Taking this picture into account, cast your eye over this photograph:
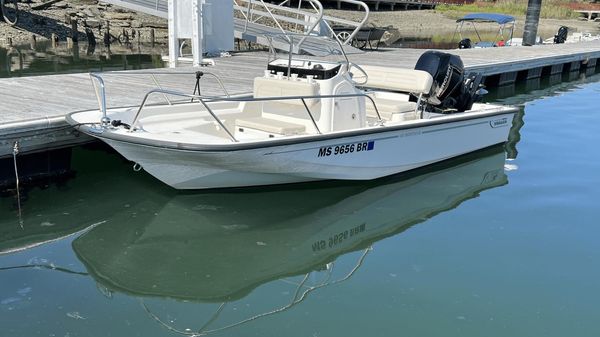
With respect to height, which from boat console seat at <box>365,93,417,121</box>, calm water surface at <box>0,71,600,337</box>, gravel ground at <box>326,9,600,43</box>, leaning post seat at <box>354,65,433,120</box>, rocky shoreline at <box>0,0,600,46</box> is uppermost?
gravel ground at <box>326,9,600,43</box>

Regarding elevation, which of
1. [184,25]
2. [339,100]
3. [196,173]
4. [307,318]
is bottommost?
[307,318]

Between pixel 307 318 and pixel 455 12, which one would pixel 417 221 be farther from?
pixel 455 12

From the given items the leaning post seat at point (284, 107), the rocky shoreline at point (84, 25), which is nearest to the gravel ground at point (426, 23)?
the rocky shoreline at point (84, 25)

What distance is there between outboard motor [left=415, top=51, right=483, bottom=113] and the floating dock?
2.86m

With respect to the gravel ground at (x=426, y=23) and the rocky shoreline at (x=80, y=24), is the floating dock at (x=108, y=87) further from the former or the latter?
the gravel ground at (x=426, y=23)

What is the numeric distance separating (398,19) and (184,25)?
127 ft

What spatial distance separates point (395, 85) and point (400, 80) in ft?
0.32

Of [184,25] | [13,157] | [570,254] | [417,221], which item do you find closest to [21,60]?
[184,25]

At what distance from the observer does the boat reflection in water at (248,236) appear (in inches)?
182

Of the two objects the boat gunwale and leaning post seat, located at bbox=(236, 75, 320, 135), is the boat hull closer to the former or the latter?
the boat gunwale


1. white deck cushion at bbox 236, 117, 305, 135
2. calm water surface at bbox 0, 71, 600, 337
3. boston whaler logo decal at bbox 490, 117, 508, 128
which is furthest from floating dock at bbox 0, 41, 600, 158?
boston whaler logo decal at bbox 490, 117, 508, 128

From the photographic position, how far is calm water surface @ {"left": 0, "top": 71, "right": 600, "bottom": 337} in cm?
410

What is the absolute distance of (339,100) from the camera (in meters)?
6.30

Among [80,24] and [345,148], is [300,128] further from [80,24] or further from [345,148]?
[80,24]
